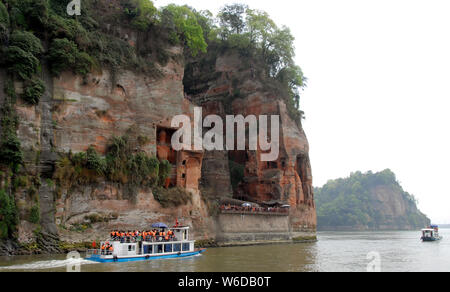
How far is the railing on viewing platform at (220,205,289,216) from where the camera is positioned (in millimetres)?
52375

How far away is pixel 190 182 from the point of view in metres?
50.2

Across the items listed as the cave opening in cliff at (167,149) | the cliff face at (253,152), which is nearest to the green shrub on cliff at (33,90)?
the cave opening in cliff at (167,149)

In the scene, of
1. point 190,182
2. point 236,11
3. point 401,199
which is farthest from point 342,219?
point 190,182

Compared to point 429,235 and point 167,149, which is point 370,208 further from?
point 167,149

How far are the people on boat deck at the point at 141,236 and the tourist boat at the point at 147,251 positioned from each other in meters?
0.27

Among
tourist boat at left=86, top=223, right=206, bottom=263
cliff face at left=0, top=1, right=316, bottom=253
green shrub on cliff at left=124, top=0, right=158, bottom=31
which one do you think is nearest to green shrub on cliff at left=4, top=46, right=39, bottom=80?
cliff face at left=0, top=1, right=316, bottom=253

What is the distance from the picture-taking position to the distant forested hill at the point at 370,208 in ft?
570

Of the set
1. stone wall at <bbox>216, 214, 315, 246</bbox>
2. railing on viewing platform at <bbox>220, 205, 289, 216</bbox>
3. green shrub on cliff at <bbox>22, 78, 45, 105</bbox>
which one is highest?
green shrub on cliff at <bbox>22, 78, 45, 105</bbox>

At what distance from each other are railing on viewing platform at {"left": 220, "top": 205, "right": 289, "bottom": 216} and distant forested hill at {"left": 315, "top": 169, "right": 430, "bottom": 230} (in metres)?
117

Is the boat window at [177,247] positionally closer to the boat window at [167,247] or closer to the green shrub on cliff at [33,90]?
the boat window at [167,247]

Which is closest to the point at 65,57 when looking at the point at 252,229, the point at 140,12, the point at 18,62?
the point at 18,62

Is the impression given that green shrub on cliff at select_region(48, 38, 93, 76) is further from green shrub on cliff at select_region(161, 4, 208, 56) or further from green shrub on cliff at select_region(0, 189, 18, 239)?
green shrub on cliff at select_region(161, 4, 208, 56)

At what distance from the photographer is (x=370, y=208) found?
187 meters
